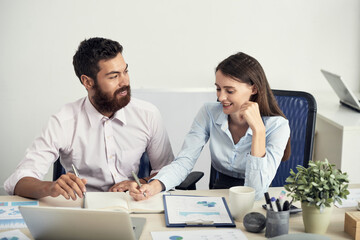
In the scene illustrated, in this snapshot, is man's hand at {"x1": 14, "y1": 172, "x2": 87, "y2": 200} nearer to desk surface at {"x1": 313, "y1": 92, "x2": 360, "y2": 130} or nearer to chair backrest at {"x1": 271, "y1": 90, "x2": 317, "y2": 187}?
chair backrest at {"x1": 271, "y1": 90, "x2": 317, "y2": 187}

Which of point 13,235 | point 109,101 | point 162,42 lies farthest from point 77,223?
point 162,42

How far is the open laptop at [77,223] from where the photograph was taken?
4.29 feet

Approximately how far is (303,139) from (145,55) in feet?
4.86

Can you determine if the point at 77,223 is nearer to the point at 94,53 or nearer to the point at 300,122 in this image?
the point at 94,53

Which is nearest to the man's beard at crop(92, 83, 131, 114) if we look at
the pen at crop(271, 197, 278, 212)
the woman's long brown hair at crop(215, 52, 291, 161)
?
the woman's long brown hair at crop(215, 52, 291, 161)

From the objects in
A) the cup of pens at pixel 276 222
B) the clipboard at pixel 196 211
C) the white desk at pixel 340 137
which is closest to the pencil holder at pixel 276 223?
the cup of pens at pixel 276 222

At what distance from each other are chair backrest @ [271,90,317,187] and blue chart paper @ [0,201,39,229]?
114 cm

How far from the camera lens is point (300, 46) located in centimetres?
343

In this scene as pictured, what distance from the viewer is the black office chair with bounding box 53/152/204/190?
80.4 inches

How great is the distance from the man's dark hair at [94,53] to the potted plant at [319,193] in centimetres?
106

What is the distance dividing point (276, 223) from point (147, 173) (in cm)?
92

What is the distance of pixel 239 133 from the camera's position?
2.06 meters

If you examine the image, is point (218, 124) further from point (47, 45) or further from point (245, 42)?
point (47, 45)

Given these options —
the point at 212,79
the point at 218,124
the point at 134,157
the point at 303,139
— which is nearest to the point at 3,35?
the point at 212,79
